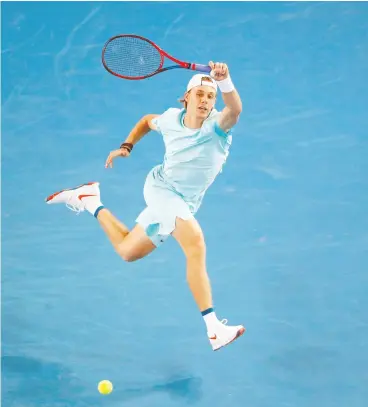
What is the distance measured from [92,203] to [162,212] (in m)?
0.45

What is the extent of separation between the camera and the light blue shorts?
15.9ft

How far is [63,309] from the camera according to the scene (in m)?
6.02

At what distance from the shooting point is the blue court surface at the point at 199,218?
229 inches

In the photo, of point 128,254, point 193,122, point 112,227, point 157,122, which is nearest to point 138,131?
point 157,122

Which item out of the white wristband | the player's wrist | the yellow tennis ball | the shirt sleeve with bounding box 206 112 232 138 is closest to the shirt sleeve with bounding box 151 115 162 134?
the player's wrist

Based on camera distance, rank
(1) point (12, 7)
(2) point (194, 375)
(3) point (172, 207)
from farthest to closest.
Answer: (1) point (12, 7), (2) point (194, 375), (3) point (172, 207)

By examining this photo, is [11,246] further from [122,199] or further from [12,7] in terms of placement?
[12,7]

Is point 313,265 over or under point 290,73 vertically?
under

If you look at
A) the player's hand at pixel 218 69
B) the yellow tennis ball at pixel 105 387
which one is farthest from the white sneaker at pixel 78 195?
the player's hand at pixel 218 69

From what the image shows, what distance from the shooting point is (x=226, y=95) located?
14.5ft

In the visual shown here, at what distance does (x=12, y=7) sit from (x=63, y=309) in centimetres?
182

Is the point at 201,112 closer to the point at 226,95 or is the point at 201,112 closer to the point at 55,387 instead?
the point at 226,95

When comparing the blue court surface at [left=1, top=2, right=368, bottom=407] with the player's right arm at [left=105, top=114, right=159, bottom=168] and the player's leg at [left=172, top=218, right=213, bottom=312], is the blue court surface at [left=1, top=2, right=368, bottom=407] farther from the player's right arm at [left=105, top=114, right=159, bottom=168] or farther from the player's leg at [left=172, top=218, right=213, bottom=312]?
the player's leg at [left=172, top=218, right=213, bottom=312]

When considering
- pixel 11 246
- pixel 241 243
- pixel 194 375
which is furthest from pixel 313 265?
pixel 11 246
